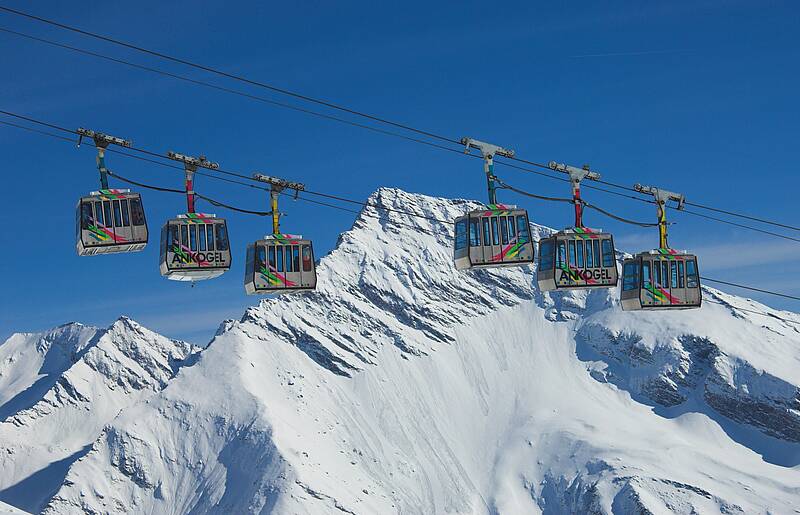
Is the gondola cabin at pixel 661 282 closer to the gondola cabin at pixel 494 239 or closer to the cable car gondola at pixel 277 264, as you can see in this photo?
the gondola cabin at pixel 494 239

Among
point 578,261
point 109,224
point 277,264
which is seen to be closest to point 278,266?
point 277,264

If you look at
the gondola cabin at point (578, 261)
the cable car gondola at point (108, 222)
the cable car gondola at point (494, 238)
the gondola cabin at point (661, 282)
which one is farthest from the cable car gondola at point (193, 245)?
the gondola cabin at point (661, 282)

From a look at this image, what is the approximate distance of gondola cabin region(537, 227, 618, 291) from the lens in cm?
6377

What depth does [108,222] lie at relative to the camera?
59.3 m

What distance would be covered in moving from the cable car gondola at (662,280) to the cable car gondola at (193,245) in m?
21.1

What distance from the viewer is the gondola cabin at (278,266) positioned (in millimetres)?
62656

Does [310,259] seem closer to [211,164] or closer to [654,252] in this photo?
[211,164]

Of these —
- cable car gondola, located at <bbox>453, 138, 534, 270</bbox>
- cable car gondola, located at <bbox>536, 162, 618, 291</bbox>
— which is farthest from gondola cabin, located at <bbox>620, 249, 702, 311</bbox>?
cable car gondola, located at <bbox>453, 138, 534, 270</bbox>

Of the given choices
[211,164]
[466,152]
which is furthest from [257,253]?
[466,152]

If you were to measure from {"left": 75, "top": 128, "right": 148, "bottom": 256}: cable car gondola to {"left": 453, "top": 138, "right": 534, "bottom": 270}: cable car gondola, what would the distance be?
616 inches

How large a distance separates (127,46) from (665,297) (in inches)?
1244

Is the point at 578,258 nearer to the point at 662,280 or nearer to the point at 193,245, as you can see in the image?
the point at 662,280

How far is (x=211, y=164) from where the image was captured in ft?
189

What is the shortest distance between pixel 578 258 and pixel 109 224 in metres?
23.1
